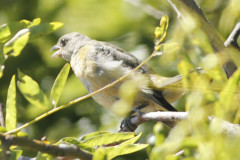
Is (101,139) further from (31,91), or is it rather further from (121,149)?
(31,91)

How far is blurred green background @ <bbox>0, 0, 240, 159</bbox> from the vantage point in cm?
312

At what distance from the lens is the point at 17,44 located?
1.03m

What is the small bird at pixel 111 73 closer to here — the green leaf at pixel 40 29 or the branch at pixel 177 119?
the branch at pixel 177 119

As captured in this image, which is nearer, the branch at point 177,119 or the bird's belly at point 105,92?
the branch at point 177,119

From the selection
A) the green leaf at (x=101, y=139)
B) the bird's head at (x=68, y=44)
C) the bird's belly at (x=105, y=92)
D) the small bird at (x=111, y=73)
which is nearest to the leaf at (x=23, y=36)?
the green leaf at (x=101, y=139)

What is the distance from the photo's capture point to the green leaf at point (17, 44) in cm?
102

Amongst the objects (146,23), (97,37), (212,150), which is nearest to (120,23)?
(146,23)

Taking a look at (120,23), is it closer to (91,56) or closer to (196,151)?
(91,56)

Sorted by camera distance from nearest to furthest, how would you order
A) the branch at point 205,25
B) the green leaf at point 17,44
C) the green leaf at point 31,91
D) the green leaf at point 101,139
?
the green leaf at point 17,44
the green leaf at point 31,91
the green leaf at point 101,139
the branch at point 205,25

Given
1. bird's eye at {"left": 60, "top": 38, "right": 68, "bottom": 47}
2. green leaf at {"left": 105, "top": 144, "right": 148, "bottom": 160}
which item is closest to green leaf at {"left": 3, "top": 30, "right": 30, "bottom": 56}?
green leaf at {"left": 105, "top": 144, "right": 148, "bottom": 160}

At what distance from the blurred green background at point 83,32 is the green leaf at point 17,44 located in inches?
72.7

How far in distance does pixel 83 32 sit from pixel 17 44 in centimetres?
258

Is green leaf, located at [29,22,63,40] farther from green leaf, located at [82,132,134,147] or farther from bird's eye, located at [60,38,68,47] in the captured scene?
bird's eye, located at [60,38,68,47]

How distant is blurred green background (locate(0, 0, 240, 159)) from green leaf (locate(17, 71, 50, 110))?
1754mm
